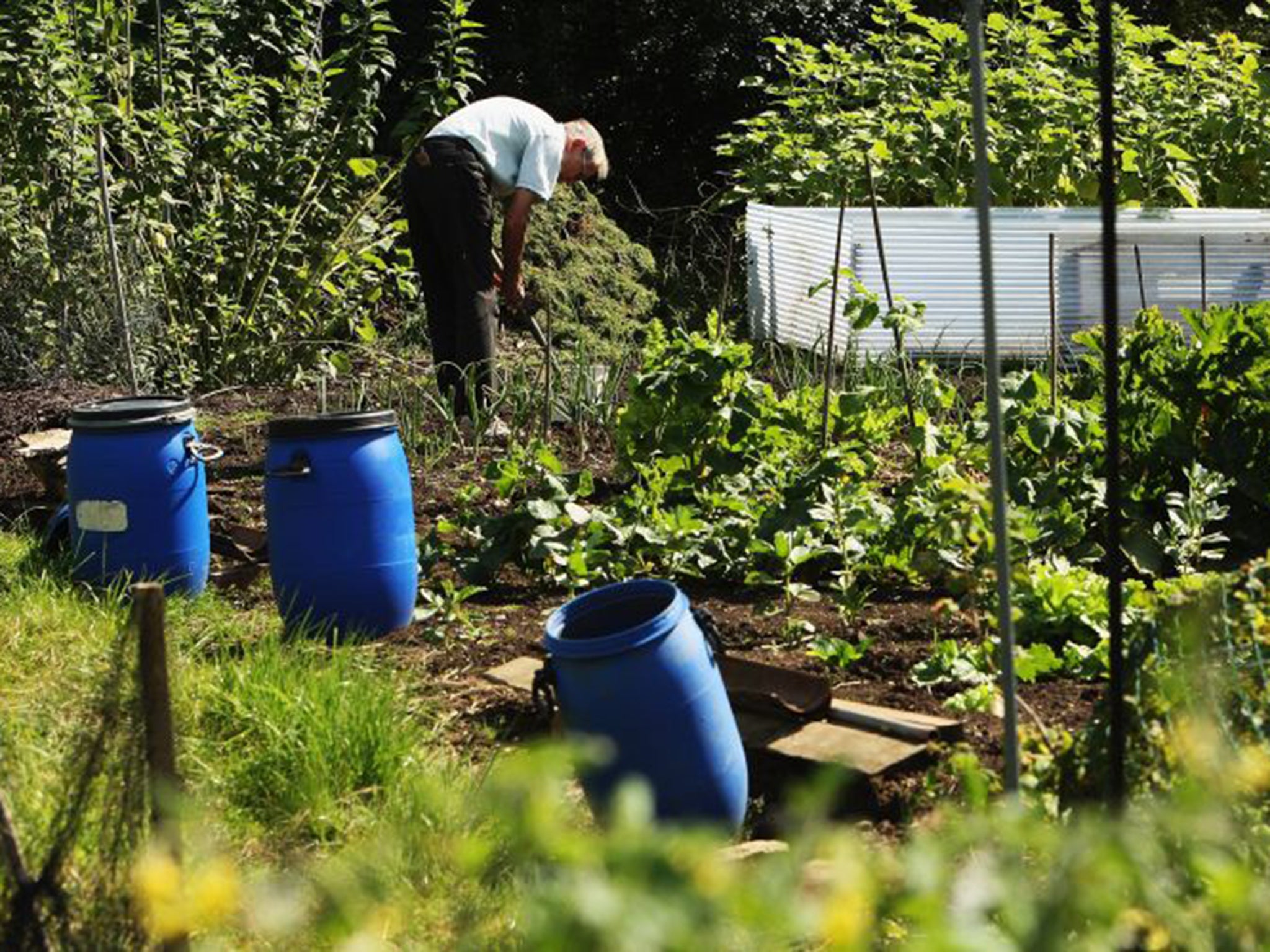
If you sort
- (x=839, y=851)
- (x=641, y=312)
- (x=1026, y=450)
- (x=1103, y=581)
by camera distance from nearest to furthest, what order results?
(x=839, y=851)
(x=1103, y=581)
(x=1026, y=450)
(x=641, y=312)

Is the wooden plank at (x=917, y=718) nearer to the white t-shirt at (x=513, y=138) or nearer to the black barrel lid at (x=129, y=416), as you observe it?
the black barrel lid at (x=129, y=416)

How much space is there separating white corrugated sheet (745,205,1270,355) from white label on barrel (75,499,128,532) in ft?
15.7

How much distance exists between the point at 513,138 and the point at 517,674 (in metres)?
3.77

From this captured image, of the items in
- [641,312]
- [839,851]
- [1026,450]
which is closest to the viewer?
[839,851]

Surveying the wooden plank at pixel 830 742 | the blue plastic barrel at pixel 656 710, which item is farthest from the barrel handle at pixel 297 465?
the blue plastic barrel at pixel 656 710

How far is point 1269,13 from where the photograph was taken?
1206 cm

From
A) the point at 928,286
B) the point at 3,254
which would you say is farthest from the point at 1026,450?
the point at 3,254

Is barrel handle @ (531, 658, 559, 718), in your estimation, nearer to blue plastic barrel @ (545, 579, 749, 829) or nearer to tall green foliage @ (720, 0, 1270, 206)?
blue plastic barrel @ (545, 579, 749, 829)

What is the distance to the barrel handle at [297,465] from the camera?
4.48 meters

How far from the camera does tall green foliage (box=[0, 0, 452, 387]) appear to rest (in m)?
7.83

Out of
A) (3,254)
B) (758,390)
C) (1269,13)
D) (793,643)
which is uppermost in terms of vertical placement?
(1269,13)

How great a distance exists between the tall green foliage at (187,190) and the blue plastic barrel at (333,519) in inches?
134

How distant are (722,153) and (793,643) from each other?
23.2 ft

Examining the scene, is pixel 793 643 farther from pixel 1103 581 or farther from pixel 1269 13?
pixel 1269 13
